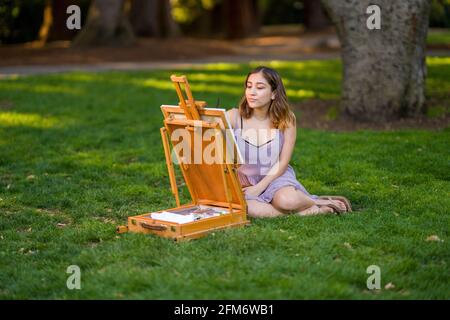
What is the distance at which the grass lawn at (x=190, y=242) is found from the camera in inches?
195

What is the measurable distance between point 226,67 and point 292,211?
12.6m

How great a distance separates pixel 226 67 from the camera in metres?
19.0

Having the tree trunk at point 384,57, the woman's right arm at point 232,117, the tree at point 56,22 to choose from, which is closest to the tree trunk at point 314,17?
the tree at point 56,22

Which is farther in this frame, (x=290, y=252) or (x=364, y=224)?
(x=364, y=224)

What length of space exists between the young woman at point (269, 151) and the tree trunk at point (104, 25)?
16.0 metres

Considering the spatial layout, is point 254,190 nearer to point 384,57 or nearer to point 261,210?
point 261,210

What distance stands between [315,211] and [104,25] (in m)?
16.6

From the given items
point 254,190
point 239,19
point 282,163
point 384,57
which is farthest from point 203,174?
point 239,19

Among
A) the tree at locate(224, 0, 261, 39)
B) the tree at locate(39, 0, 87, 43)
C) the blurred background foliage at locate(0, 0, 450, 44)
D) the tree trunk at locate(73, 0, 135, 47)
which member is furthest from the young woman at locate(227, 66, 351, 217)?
the tree at locate(224, 0, 261, 39)

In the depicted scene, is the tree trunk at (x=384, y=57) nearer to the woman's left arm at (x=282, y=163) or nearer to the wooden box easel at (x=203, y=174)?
the woman's left arm at (x=282, y=163)

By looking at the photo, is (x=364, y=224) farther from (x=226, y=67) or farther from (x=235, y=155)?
(x=226, y=67)

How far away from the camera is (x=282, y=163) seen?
22.0 feet

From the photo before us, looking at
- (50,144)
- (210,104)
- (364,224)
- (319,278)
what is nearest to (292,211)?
(364,224)

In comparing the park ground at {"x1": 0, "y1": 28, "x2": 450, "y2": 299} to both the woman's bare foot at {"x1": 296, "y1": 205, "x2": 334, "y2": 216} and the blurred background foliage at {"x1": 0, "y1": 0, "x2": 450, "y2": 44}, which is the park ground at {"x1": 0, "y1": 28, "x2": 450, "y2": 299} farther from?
the blurred background foliage at {"x1": 0, "y1": 0, "x2": 450, "y2": 44}
